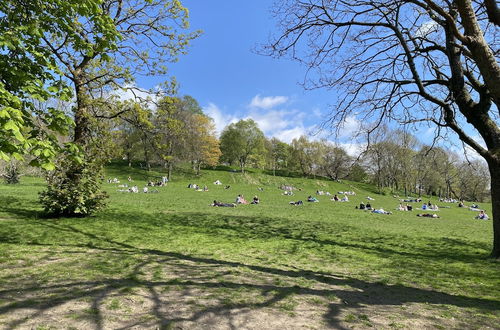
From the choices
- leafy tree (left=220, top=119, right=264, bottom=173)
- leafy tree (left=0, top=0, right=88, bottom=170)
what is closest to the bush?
leafy tree (left=0, top=0, right=88, bottom=170)

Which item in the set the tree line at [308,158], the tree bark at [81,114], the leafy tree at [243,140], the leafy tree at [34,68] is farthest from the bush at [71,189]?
the leafy tree at [243,140]

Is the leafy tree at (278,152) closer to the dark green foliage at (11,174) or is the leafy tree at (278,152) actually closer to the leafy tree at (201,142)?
the leafy tree at (201,142)

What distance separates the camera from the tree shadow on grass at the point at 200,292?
407 cm

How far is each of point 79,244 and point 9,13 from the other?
5.71 m

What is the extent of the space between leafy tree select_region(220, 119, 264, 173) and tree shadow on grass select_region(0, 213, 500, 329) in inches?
2248

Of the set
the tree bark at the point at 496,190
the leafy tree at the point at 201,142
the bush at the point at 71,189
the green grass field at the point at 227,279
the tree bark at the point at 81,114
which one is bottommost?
the green grass field at the point at 227,279

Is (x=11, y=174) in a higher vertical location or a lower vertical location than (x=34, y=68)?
lower

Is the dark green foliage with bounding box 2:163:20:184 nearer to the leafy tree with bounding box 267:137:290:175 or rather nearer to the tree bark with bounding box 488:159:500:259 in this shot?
the tree bark with bounding box 488:159:500:259

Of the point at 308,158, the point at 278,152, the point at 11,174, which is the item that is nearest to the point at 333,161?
the point at 308,158

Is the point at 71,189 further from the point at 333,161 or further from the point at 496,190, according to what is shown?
the point at 333,161

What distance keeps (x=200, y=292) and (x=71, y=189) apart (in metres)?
9.22

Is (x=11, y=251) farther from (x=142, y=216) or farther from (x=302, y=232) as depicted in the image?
(x=302, y=232)

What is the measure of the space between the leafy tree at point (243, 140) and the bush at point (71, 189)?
171 ft

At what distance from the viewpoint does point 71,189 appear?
11.8 meters
